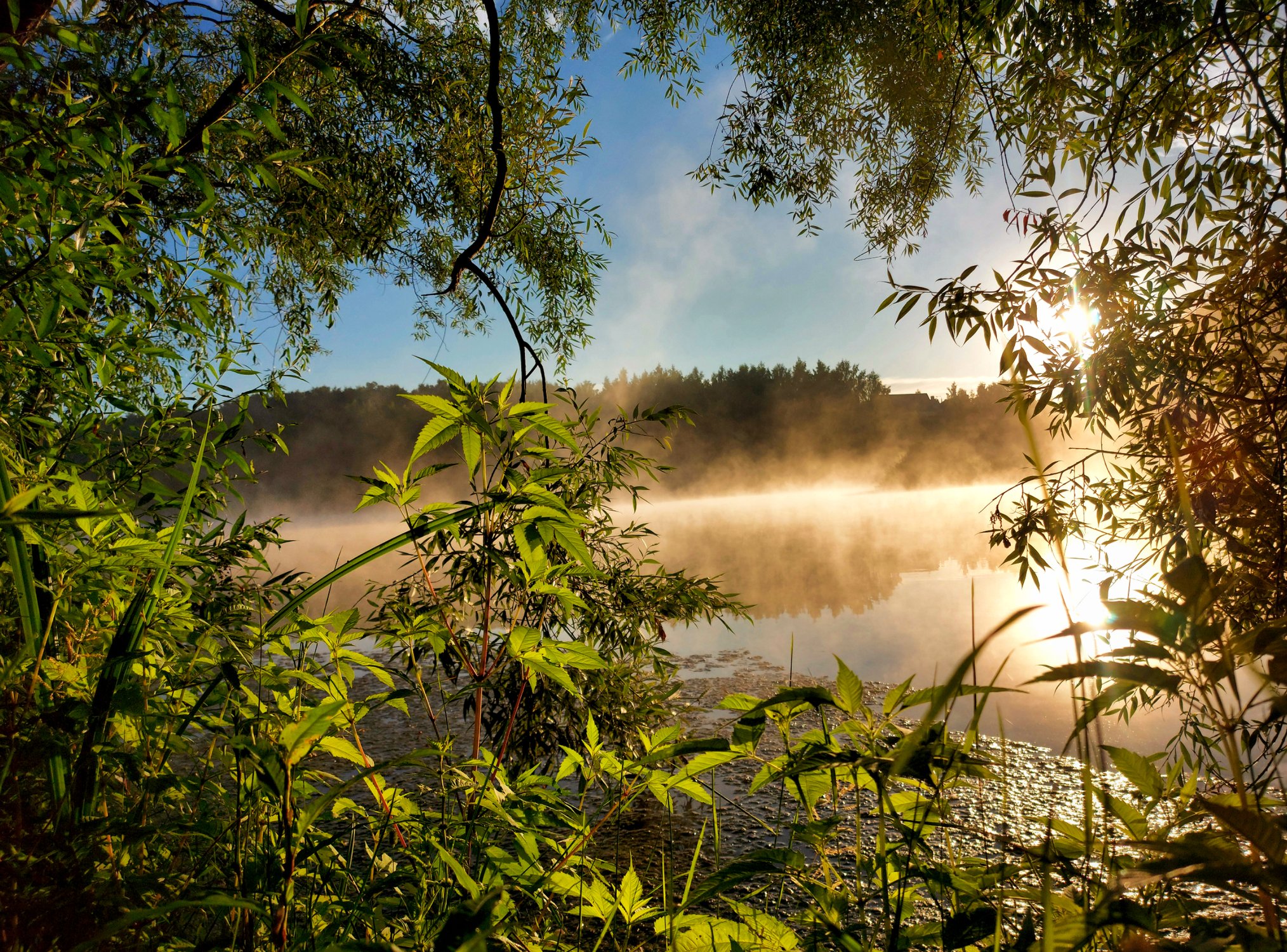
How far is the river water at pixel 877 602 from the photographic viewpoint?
15.1 feet

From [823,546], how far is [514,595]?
45.4ft

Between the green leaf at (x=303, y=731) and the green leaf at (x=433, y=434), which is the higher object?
the green leaf at (x=433, y=434)

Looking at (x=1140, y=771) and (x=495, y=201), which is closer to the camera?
(x=1140, y=771)

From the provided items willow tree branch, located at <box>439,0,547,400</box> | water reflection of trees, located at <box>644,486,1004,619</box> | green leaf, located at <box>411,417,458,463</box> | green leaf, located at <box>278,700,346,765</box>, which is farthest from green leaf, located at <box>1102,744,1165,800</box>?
water reflection of trees, located at <box>644,486,1004,619</box>

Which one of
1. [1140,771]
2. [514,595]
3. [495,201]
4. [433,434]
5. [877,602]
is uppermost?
[495,201]

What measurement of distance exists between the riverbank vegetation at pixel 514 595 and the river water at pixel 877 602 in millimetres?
147

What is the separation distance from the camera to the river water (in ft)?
15.1

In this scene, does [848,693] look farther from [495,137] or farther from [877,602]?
[877,602]

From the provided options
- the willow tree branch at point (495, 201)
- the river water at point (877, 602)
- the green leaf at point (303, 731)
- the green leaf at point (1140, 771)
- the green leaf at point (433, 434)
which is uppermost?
the willow tree branch at point (495, 201)

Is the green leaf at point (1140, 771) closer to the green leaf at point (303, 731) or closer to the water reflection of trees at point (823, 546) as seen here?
the green leaf at point (303, 731)

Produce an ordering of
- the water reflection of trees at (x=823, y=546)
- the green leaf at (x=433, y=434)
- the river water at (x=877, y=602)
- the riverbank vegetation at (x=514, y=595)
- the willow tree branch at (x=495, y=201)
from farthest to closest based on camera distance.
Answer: the water reflection of trees at (x=823, y=546)
the river water at (x=877, y=602)
the willow tree branch at (x=495, y=201)
the green leaf at (x=433, y=434)
the riverbank vegetation at (x=514, y=595)

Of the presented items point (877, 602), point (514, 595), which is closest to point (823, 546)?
point (877, 602)

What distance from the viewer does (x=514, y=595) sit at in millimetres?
2436

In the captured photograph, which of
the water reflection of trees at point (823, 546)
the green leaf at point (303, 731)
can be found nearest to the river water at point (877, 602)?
the water reflection of trees at point (823, 546)
